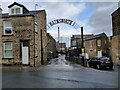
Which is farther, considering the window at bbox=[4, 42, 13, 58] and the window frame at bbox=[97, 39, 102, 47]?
the window frame at bbox=[97, 39, 102, 47]

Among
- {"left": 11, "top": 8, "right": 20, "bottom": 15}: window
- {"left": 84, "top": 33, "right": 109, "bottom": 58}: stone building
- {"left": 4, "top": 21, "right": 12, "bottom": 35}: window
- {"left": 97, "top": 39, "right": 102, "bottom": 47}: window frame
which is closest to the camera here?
{"left": 4, "top": 21, "right": 12, "bottom": 35}: window

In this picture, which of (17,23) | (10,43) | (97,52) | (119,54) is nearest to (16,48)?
(10,43)

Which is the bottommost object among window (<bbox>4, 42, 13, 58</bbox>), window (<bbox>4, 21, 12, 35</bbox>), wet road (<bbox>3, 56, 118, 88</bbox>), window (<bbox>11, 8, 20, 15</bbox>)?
wet road (<bbox>3, 56, 118, 88</bbox>)

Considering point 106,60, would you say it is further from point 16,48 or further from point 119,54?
point 16,48

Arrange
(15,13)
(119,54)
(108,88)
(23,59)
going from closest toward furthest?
(108,88) < (23,59) < (15,13) < (119,54)

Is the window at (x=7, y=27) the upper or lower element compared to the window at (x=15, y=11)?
lower

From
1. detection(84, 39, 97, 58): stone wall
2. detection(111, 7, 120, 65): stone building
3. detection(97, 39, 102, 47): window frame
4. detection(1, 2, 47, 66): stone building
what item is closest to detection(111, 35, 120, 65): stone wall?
detection(111, 7, 120, 65): stone building

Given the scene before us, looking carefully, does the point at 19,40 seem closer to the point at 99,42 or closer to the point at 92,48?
the point at 99,42

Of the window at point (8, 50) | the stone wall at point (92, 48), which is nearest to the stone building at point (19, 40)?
the window at point (8, 50)

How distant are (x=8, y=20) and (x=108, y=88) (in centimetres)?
2015

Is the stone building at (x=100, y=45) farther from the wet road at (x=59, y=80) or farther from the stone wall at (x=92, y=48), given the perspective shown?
the wet road at (x=59, y=80)

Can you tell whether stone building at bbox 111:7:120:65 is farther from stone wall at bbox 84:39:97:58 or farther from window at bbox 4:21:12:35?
stone wall at bbox 84:39:97:58

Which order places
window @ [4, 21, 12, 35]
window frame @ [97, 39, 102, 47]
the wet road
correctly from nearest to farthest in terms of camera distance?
the wet road, window @ [4, 21, 12, 35], window frame @ [97, 39, 102, 47]

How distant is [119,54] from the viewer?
33.6m
